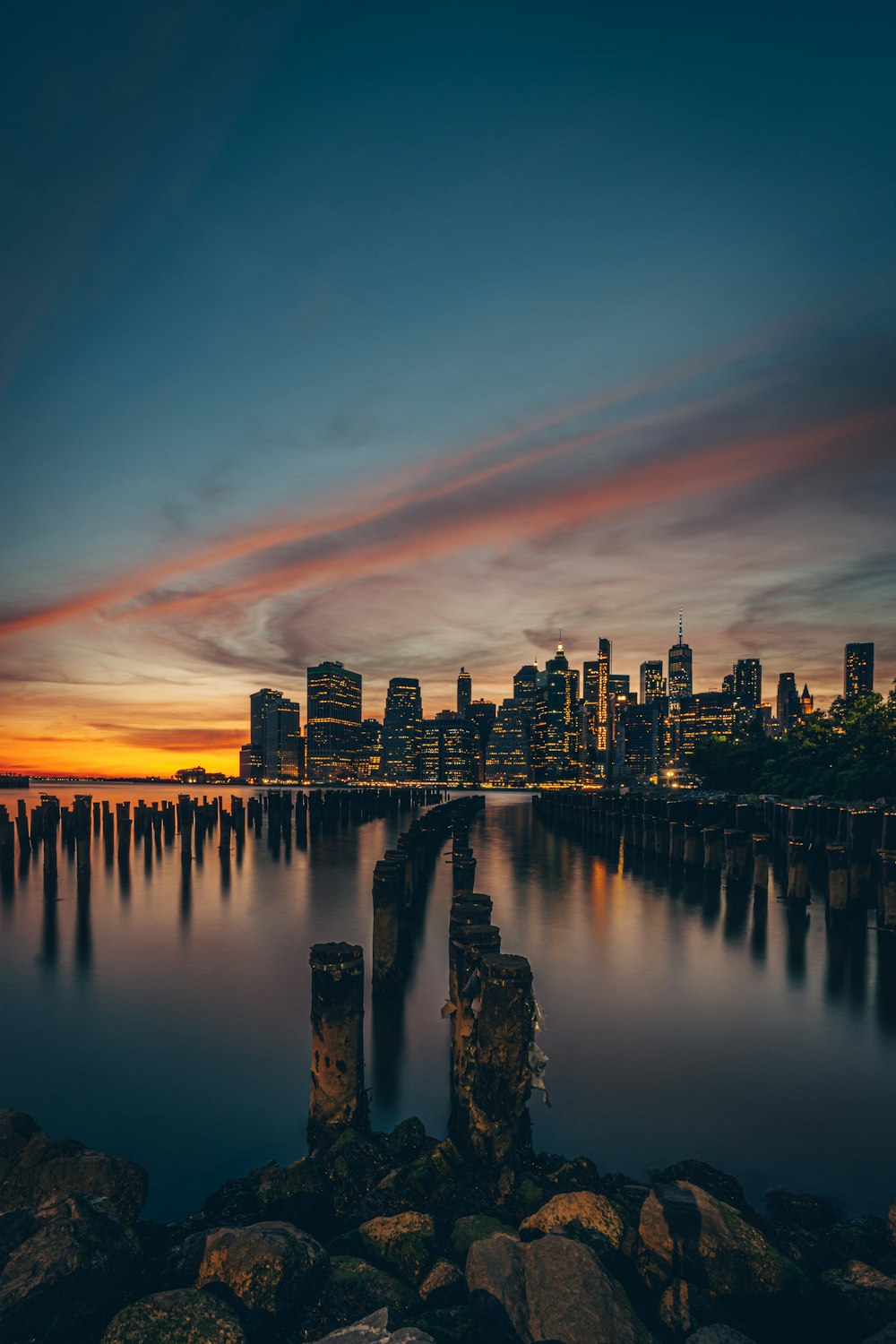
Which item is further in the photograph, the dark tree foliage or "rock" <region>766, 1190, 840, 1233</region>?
the dark tree foliage

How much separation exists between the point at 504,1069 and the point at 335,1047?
6.04 feet

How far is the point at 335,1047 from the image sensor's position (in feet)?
25.9

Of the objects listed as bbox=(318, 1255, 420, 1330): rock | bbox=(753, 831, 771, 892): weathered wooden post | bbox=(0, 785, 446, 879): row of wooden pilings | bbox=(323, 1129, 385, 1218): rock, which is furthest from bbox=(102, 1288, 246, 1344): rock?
bbox=(0, 785, 446, 879): row of wooden pilings

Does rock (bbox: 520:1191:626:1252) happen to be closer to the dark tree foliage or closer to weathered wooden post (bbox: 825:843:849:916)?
weathered wooden post (bbox: 825:843:849:916)

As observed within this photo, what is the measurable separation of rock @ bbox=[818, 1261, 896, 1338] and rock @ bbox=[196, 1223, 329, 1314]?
3.56 metres

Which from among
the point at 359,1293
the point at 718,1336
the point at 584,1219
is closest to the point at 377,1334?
the point at 359,1293

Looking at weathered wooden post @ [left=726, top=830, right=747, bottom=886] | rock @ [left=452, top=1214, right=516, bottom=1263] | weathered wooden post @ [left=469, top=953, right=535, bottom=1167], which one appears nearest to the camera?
rock @ [left=452, top=1214, right=516, bottom=1263]

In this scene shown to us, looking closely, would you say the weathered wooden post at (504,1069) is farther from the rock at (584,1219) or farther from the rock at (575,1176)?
the rock at (584,1219)

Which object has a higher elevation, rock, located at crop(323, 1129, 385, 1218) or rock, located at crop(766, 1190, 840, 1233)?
rock, located at crop(323, 1129, 385, 1218)

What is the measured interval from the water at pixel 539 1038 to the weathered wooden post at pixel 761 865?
0.69 metres

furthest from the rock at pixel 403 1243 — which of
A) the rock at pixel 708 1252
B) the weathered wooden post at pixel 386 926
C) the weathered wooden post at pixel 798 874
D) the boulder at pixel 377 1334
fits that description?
the weathered wooden post at pixel 798 874

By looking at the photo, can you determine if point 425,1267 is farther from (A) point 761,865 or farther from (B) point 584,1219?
(A) point 761,865

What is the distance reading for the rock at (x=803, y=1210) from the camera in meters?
6.67

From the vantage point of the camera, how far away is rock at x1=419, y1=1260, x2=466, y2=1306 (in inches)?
205
